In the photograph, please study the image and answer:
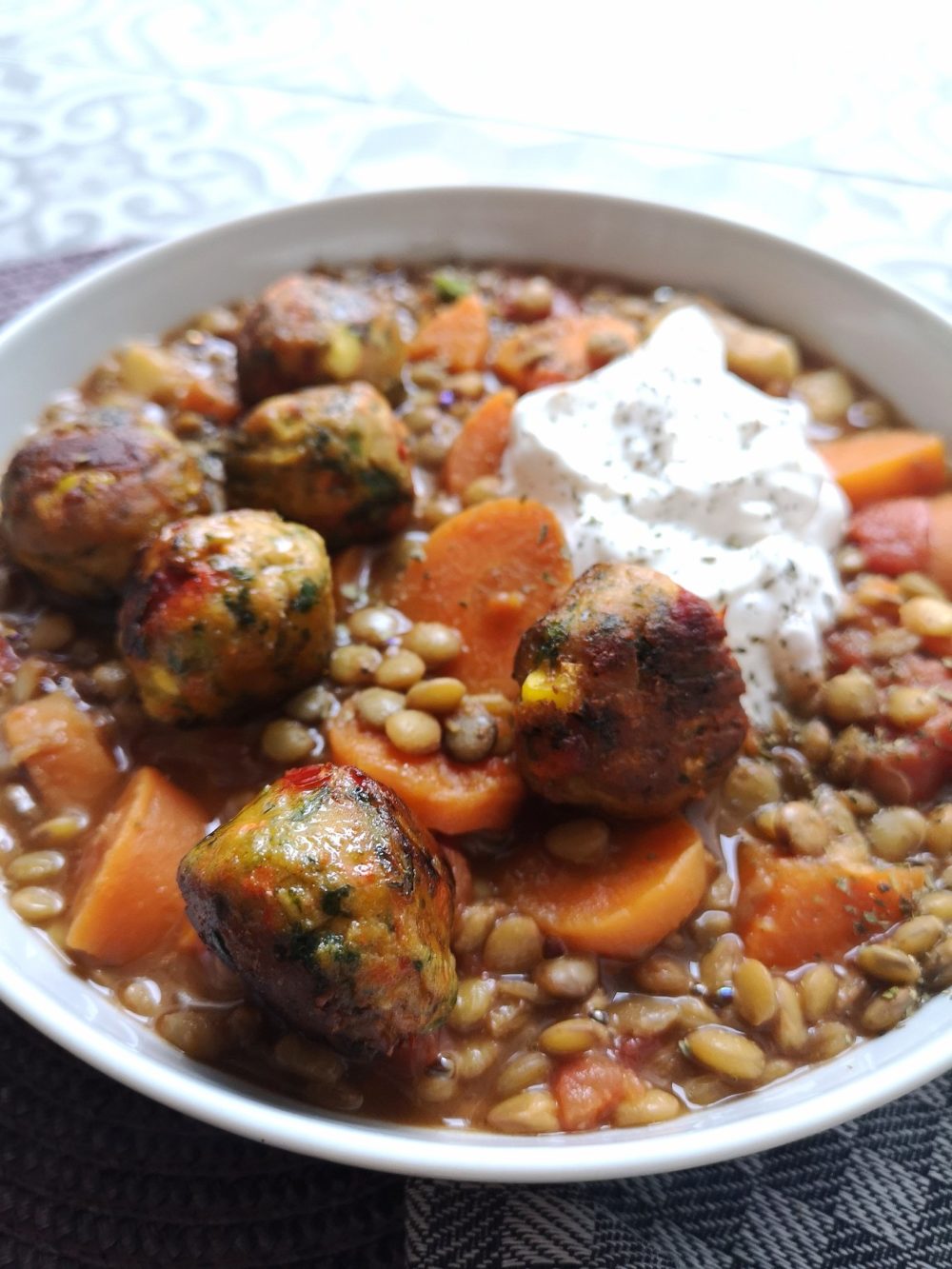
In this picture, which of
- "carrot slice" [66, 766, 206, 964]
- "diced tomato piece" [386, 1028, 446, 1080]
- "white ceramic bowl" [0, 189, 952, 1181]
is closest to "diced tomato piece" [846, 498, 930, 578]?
"white ceramic bowl" [0, 189, 952, 1181]

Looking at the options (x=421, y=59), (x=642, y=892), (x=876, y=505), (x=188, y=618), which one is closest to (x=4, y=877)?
(x=188, y=618)

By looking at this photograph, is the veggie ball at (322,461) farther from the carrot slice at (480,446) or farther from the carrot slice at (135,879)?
the carrot slice at (135,879)

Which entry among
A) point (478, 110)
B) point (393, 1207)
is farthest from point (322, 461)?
point (478, 110)

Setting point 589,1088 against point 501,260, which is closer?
point 589,1088

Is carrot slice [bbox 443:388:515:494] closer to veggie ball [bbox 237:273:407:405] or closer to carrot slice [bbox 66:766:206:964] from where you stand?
veggie ball [bbox 237:273:407:405]

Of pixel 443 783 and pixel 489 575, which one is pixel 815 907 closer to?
pixel 443 783

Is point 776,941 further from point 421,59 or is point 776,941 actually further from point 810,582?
point 421,59

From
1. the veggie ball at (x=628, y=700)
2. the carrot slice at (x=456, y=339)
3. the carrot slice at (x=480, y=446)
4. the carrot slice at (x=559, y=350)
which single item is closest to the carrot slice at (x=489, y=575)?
the carrot slice at (x=480, y=446)
